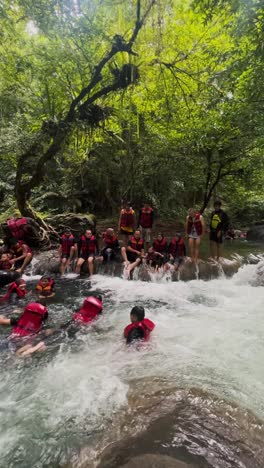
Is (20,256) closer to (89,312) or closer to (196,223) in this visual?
(89,312)

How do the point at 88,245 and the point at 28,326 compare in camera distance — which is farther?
the point at 88,245

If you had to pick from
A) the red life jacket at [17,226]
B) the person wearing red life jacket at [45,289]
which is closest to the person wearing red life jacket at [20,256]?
the red life jacket at [17,226]

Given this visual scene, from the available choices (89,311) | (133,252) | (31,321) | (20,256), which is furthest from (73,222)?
(31,321)

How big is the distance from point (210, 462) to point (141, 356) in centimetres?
239

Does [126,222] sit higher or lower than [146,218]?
lower

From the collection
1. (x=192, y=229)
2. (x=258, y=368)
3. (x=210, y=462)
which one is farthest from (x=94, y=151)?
(x=210, y=462)

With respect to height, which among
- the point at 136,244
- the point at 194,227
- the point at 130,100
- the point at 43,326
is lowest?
the point at 43,326

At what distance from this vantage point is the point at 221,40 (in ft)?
36.1

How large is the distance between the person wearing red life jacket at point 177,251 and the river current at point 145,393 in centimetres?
293

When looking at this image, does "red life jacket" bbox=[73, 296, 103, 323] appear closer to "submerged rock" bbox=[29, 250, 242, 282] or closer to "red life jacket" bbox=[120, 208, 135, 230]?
"submerged rock" bbox=[29, 250, 242, 282]

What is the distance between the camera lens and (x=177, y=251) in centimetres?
988

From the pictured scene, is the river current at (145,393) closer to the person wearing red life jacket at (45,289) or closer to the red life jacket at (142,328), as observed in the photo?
the red life jacket at (142,328)

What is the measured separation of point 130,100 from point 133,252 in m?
4.97

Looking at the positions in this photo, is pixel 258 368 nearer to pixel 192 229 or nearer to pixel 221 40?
→ pixel 192 229
